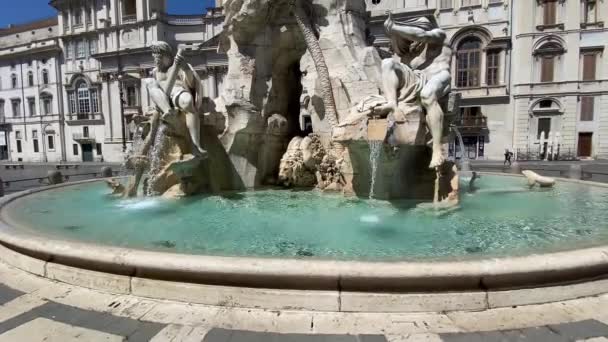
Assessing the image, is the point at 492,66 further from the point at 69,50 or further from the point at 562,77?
the point at 69,50

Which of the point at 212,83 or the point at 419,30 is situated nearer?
the point at 419,30

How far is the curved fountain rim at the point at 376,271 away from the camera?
2500mm

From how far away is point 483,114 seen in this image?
3012cm

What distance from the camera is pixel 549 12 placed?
27703mm

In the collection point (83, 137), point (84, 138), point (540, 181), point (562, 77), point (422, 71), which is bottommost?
point (540, 181)

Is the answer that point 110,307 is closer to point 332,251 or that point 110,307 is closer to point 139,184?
point 332,251

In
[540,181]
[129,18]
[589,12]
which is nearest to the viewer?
[540,181]

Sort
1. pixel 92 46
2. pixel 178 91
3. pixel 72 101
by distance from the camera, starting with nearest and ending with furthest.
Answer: pixel 178 91, pixel 92 46, pixel 72 101

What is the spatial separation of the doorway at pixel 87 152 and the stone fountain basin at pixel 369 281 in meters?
47.5

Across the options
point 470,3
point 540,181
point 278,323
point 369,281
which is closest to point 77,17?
point 470,3

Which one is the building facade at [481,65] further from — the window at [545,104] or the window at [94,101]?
the window at [94,101]

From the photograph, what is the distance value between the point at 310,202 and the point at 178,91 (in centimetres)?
313

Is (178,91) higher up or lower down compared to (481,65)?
lower down

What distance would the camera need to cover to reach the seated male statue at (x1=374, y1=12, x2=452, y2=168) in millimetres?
5406
